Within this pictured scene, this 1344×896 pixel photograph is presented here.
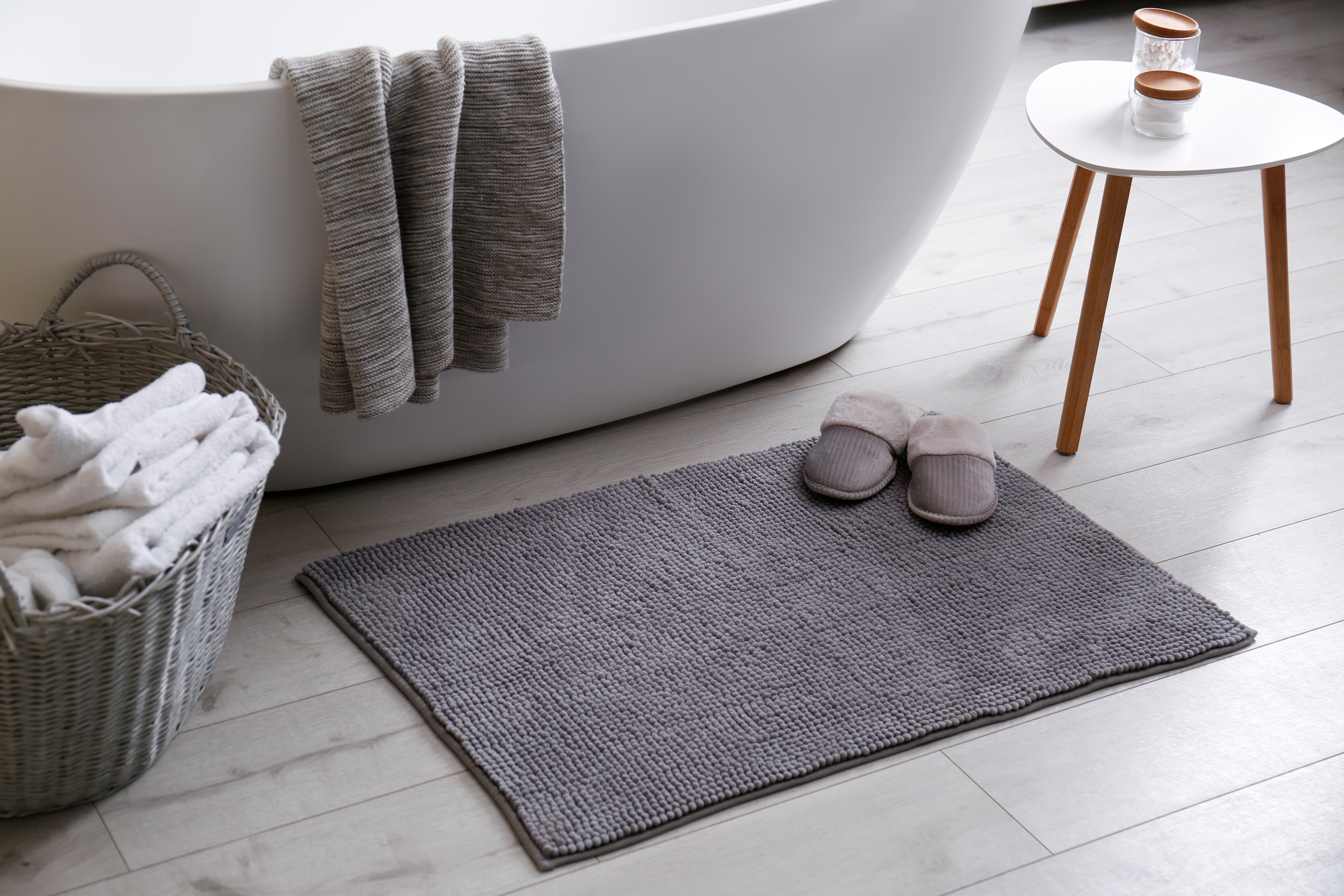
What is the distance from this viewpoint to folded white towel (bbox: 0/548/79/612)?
107 centimetres

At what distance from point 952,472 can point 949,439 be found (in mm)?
57

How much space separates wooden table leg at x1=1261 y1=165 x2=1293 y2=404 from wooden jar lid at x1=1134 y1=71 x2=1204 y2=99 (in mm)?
A: 153

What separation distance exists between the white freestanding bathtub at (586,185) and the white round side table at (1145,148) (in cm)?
14

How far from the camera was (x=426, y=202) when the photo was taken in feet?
4.48

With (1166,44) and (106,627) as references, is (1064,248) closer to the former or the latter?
(1166,44)

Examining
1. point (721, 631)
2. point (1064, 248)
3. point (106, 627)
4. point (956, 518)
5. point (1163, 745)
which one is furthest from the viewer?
point (1064, 248)

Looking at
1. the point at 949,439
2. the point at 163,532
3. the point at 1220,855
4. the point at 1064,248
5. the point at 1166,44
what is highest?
the point at 1166,44

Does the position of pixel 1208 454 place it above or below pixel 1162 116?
below

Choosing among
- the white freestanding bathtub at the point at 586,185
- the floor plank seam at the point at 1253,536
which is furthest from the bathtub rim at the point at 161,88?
the floor plank seam at the point at 1253,536

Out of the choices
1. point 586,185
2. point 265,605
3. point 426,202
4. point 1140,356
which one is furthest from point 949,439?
point 265,605

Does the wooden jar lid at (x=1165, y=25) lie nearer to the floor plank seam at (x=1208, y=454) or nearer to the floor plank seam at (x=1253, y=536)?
the floor plank seam at (x=1208, y=454)

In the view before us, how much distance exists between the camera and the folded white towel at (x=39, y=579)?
1069 millimetres

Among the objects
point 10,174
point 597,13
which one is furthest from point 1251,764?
point 597,13

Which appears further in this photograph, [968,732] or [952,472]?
[952,472]
